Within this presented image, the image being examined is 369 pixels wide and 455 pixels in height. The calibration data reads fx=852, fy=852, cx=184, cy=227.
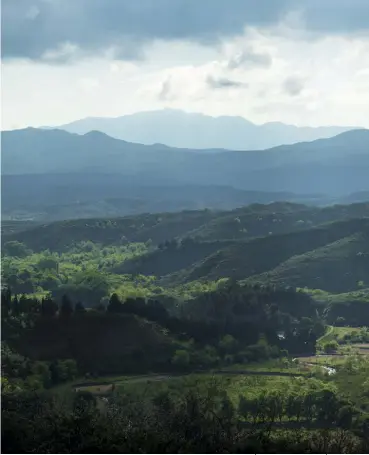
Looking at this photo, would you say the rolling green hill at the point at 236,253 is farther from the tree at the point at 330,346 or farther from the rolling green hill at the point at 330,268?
the tree at the point at 330,346

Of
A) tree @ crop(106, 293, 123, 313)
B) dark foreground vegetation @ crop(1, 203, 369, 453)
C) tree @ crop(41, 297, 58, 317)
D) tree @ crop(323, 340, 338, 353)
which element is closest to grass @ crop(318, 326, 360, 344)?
dark foreground vegetation @ crop(1, 203, 369, 453)

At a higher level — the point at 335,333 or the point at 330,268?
the point at 330,268

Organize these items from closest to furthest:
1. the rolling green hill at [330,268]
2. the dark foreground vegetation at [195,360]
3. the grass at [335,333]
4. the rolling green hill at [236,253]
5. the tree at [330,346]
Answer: the dark foreground vegetation at [195,360], the tree at [330,346], the grass at [335,333], the rolling green hill at [330,268], the rolling green hill at [236,253]

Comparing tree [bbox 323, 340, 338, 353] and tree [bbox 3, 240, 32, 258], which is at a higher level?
tree [bbox 3, 240, 32, 258]

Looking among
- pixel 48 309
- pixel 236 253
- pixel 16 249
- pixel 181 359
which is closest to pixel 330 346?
pixel 181 359

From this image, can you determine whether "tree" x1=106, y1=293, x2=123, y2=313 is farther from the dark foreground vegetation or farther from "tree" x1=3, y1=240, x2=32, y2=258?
"tree" x1=3, y1=240, x2=32, y2=258

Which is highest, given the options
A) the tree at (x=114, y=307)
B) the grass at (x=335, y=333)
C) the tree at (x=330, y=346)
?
the tree at (x=114, y=307)

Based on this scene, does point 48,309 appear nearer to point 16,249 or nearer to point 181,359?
point 181,359

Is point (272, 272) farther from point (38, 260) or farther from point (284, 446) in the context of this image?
point (284, 446)

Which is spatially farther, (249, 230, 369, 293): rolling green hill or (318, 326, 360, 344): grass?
(249, 230, 369, 293): rolling green hill

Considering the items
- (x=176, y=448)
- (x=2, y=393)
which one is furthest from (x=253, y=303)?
(x=176, y=448)

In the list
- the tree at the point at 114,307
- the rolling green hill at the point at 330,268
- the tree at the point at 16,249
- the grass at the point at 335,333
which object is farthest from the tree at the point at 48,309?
the tree at the point at 16,249
